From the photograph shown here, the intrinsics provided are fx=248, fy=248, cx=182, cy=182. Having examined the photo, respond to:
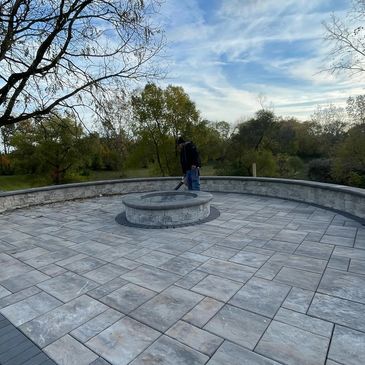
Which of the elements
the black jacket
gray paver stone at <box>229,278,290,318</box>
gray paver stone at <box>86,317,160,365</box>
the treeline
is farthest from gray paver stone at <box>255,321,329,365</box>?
the treeline

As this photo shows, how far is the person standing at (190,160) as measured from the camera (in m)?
6.70

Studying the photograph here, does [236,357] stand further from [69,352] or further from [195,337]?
[69,352]

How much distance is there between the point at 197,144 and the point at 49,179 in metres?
11.5

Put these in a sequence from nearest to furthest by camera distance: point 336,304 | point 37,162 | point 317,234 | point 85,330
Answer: point 85,330 < point 336,304 < point 317,234 < point 37,162

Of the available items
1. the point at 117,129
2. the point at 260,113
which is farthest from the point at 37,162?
the point at 260,113

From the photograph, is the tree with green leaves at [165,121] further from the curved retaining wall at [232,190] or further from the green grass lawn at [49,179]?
the curved retaining wall at [232,190]

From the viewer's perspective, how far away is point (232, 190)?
28.0ft

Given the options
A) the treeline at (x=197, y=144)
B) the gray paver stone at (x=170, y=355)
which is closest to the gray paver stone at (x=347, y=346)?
the gray paver stone at (x=170, y=355)

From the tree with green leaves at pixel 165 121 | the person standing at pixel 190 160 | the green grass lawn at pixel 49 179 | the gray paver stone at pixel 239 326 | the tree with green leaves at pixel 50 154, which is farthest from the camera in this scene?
the green grass lawn at pixel 49 179

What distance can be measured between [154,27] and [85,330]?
20.4 feet

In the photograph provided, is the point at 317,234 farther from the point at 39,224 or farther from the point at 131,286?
the point at 39,224

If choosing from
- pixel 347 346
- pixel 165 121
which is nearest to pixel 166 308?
pixel 347 346

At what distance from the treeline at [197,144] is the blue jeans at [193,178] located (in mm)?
4413

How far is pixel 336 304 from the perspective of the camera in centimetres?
225
